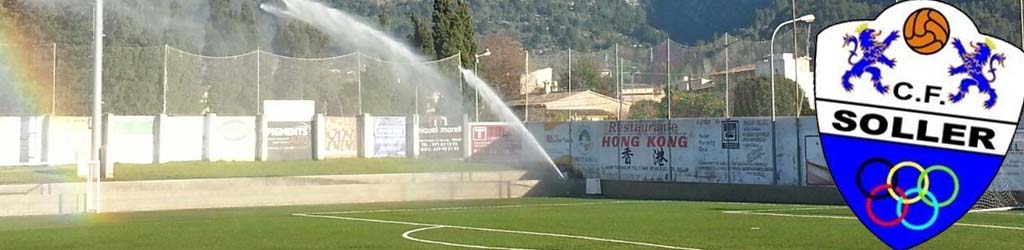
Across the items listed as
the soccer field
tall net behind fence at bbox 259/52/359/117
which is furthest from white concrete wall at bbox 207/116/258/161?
the soccer field

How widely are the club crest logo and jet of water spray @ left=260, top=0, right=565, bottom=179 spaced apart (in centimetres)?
4203

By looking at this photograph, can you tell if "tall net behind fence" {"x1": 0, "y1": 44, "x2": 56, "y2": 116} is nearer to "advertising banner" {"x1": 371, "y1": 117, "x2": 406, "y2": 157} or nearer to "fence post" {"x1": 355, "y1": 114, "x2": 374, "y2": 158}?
"fence post" {"x1": 355, "y1": 114, "x2": 374, "y2": 158}

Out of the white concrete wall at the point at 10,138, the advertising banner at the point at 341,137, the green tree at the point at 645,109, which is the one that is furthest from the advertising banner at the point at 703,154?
the white concrete wall at the point at 10,138

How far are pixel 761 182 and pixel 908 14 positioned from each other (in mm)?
34238

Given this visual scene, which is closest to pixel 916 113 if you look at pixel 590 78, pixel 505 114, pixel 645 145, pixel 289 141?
pixel 645 145

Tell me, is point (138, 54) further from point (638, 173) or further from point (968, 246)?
point (968, 246)

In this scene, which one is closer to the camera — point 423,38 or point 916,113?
point 916,113

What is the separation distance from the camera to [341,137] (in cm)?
5844

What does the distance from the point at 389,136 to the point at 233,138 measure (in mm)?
6965

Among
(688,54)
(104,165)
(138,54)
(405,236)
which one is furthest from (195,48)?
(405,236)

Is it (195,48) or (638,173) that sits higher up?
(195,48)

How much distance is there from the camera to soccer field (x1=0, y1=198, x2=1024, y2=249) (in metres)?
20.4

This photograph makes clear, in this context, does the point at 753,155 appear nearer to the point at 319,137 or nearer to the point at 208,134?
the point at 319,137

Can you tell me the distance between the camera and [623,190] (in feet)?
136
